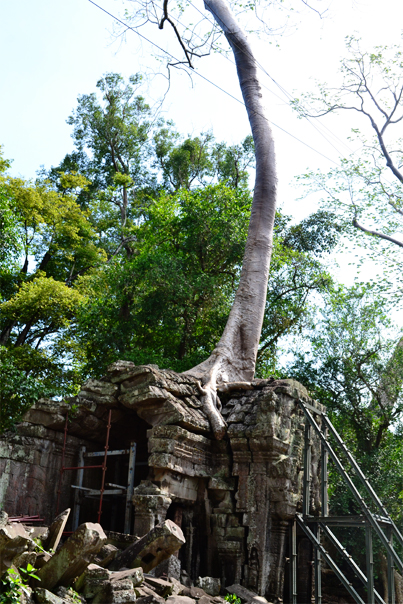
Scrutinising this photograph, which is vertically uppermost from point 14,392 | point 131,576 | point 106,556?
point 14,392

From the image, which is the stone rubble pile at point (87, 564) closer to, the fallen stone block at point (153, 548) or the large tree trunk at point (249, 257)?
the fallen stone block at point (153, 548)

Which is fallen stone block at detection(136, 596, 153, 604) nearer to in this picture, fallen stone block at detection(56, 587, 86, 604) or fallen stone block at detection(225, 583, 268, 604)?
fallen stone block at detection(56, 587, 86, 604)

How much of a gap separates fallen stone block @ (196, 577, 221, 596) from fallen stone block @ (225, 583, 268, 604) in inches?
12.4

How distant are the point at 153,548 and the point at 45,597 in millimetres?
1337

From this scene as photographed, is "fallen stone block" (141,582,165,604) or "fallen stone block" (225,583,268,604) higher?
"fallen stone block" (141,582,165,604)

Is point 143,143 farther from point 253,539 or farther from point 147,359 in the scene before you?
point 253,539

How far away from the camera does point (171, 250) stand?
15.2 meters

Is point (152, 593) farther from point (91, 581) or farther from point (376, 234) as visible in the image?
point (376, 234)

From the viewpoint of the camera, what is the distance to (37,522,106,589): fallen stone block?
497 cm

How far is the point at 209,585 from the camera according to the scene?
7051mm

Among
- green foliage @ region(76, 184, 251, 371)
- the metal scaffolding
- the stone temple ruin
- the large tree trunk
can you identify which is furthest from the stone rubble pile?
green foliage @ region(76, 184, 251, 371)

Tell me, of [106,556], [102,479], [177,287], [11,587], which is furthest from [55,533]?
[177,287]

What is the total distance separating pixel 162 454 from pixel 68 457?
73.8 inches

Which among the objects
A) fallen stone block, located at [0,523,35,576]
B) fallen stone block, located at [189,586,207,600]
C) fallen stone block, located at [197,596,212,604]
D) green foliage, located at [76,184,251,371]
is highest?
green foliage, located at [76,184,251,371]
